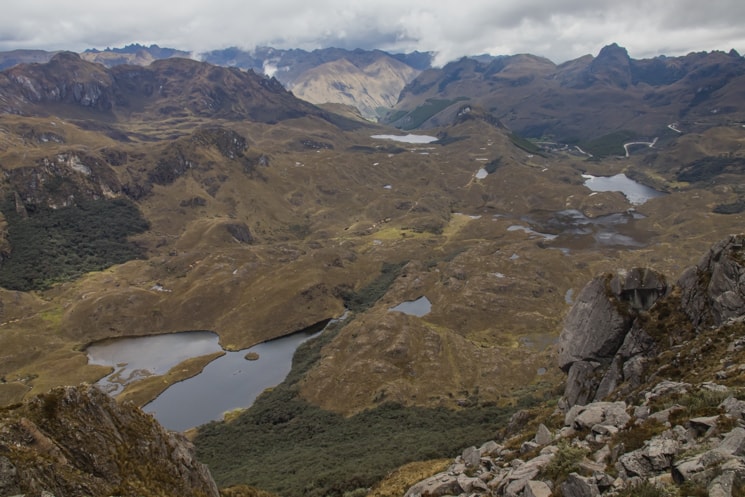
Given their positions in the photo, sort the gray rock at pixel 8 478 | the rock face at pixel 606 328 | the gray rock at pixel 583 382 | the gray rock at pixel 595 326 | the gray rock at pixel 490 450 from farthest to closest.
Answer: the gray rock at pixel 595 326 < the gray rock at pixel 583 382 < the rock face at pixel 606 328 < the gray rock at pixel 490 450 < the gray rock at pixel 8 478

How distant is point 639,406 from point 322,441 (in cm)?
9653

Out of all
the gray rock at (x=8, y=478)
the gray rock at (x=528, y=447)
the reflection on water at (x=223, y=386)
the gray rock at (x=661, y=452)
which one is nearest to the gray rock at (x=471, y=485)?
the gray rock at (x=528, y=447)

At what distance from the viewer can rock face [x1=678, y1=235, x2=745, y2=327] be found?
150ft

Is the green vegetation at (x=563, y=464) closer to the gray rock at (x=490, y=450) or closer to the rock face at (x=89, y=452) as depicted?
the gray rock at (x=490, y=450)

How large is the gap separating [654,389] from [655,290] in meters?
23.3

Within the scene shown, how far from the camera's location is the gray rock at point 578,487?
935 inches

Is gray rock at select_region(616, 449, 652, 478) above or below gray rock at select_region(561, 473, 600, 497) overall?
above

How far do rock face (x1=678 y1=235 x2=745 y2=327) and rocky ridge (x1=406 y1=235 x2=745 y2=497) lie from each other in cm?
11

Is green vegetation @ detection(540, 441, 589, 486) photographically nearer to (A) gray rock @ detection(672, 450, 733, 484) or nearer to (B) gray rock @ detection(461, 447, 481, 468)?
(A) gray rock @ detection(672, 450, 733, 484)

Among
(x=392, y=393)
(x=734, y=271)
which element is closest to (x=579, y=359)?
(x=734, y=271)

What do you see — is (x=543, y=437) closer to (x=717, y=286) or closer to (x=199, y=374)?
(x=717, y=286)

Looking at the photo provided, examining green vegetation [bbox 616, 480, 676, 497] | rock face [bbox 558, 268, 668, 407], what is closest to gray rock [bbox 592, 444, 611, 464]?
green vegetation [bbox 616, 480, 676, 497]

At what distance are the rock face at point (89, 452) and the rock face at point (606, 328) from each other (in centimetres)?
4108

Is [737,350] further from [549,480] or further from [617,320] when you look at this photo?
[549,480]
